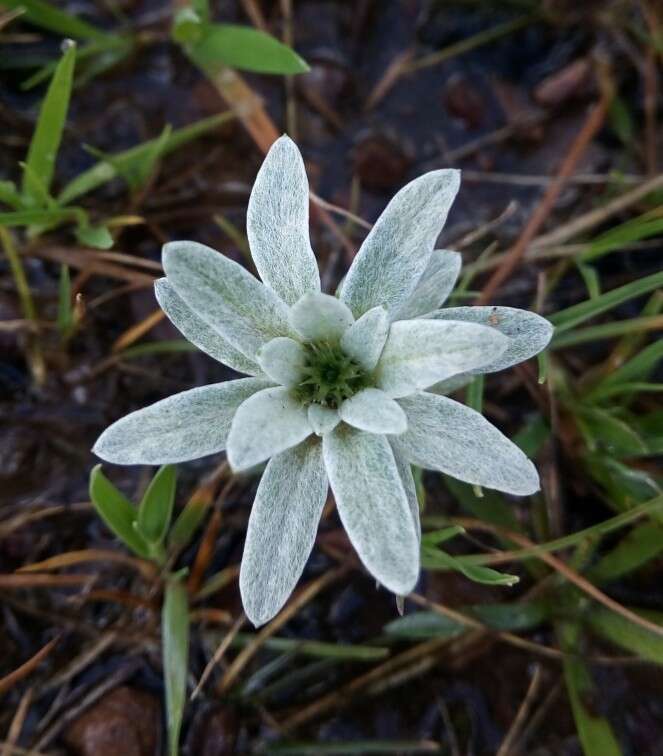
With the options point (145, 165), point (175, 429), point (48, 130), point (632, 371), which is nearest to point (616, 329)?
point (632, 371)

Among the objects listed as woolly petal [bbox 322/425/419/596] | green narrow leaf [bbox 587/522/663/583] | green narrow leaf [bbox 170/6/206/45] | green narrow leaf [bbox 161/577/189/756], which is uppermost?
green narrow leaf [bbox 170/6/206/45]

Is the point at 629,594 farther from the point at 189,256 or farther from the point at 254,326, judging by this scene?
the point at 189,256

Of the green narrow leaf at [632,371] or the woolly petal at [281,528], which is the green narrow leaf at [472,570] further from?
the green narrow leaf at [632,371]

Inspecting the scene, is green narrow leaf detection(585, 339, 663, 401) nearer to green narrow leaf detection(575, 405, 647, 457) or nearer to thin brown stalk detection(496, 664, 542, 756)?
green narrow leaf detection(575, 405, 647, 457)

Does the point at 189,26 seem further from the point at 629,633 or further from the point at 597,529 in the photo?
the point at 629,633

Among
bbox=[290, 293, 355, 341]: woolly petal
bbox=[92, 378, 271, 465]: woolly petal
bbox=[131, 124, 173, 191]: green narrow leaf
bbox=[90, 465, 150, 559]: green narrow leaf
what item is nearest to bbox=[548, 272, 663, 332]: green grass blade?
bbox=[290, 293, 355, 341]: woolly petal

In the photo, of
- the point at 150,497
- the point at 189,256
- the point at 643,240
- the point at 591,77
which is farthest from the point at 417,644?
the point at 591,77

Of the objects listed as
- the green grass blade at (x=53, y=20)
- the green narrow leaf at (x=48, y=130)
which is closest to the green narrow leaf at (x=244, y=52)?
the green grass blade at (x=53, y=20)
